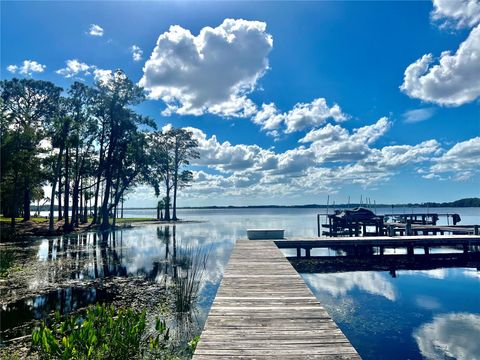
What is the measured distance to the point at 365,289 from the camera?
11.8 metres

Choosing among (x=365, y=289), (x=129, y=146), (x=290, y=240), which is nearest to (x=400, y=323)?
(x=365, y=289)

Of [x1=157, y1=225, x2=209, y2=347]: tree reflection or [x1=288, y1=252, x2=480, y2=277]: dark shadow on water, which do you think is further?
[x1=288, y1=252, x2=480, y2=277]: dark shadow on water

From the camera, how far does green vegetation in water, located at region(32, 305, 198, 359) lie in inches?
192

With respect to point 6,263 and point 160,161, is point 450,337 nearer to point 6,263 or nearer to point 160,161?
point 6,263

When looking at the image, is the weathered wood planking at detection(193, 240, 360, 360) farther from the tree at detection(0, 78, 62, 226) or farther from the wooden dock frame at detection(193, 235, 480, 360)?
the tree at detection(0, 78, 62, 226)

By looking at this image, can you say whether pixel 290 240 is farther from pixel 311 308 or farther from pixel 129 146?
pixel 129 146

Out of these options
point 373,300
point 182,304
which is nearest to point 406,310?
point 373,300

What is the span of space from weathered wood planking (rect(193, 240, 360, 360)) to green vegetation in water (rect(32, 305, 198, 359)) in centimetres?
136

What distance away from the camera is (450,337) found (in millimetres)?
7574

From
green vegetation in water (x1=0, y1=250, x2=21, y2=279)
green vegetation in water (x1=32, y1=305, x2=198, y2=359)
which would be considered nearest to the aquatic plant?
green vegetation in water (x1=32, y1=305, x2=198, y2=359)

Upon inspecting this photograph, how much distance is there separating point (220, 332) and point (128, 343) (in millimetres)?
1933

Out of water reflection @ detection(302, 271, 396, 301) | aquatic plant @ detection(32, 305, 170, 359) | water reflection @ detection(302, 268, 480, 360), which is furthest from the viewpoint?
water reflection @ detection(302, 271, 396, 301)

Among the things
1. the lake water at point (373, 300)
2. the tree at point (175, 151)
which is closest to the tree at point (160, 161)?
the tree at point (175, 151)

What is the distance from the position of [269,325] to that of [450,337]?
5.24 meters
